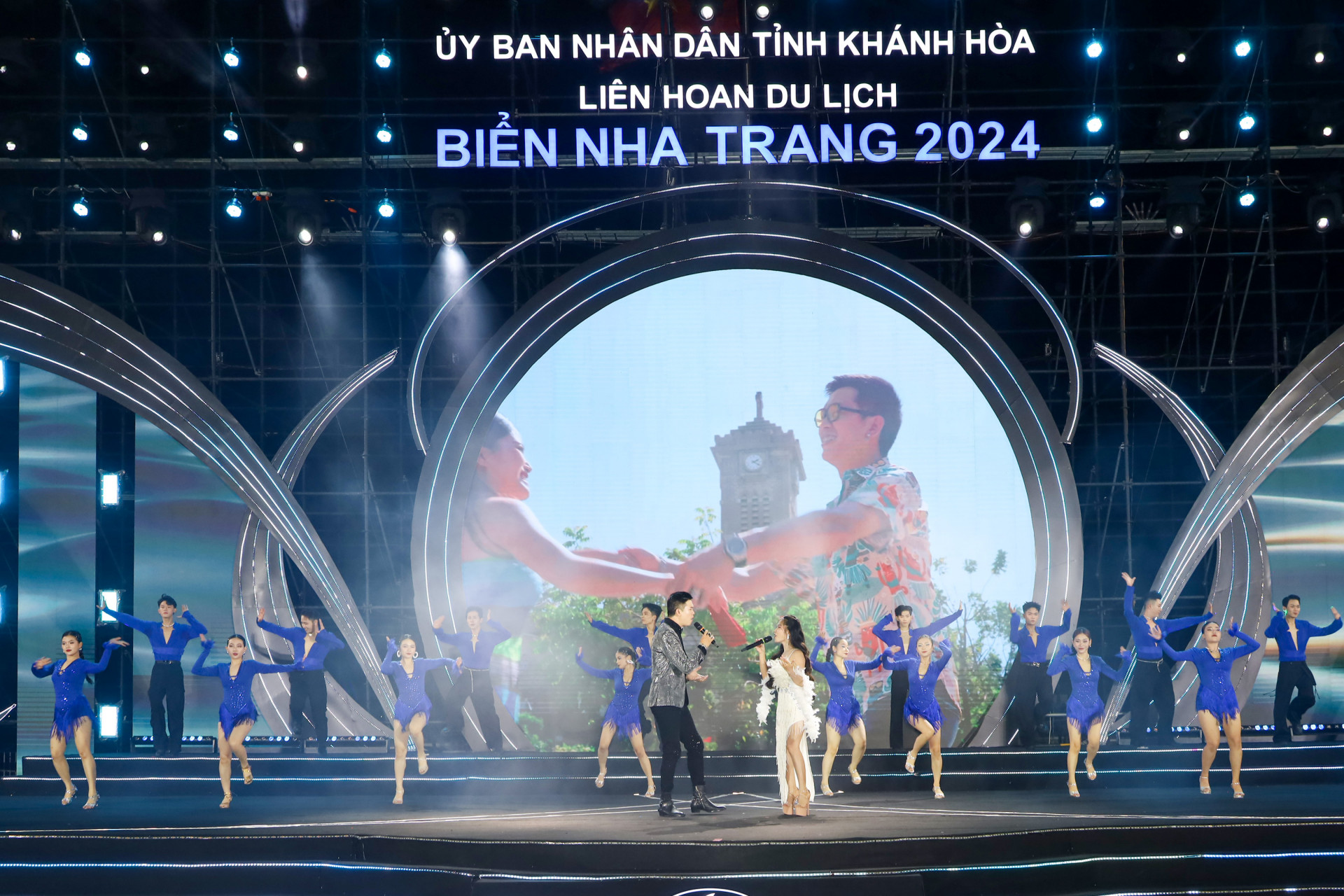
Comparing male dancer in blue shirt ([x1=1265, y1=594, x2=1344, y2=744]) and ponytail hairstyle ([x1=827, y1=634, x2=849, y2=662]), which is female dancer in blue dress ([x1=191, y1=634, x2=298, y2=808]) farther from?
male dancer in blue shirt ([x1=1265, y1=594, x2=1344, y2=744])

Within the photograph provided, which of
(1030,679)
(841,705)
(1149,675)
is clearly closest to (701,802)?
(841,705)

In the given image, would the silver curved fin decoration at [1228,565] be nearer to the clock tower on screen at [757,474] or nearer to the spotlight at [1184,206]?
the spotlight at [1184,206]

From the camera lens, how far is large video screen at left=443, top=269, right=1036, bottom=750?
11.0m

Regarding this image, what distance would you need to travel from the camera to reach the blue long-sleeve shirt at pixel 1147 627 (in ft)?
29.0

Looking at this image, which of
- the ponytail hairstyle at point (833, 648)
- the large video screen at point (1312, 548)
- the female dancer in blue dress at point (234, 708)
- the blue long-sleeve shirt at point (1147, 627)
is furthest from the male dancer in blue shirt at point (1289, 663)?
the female dancer in blue dress at point (234, 708)

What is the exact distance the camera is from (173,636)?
9.38 metres

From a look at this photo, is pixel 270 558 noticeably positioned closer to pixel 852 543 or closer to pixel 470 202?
pixel 470 202

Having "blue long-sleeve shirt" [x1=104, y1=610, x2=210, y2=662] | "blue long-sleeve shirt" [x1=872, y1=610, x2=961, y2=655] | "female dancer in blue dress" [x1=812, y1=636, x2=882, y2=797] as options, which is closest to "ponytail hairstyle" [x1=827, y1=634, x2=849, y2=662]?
"female dancer in blue dress" [x1=812, y1=636, x2=882, y2=797]

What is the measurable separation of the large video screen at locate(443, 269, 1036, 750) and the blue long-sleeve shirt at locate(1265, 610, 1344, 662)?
2098 millimetres

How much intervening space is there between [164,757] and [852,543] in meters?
5.80

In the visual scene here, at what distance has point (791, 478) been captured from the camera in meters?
11.2

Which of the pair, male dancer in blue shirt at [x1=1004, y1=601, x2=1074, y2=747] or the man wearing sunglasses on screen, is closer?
male dancer in blue shirt at [x1=1004, y1=601, x2=1074, y2=747]

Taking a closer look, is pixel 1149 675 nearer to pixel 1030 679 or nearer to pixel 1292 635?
pixel 1030 679

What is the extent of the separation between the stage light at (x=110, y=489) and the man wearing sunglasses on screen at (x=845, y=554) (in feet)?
17.1
